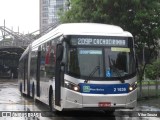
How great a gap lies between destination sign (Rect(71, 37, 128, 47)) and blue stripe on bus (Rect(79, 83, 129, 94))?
135cm

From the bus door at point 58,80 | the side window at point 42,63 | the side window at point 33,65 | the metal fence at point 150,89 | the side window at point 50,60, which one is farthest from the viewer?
the metal fence at point 150,89

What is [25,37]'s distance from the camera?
80812mm

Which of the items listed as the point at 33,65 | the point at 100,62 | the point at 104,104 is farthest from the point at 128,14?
the point at 104,104

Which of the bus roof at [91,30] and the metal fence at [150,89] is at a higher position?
the bus roof at [91,30]

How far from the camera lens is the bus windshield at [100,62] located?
1338 cm

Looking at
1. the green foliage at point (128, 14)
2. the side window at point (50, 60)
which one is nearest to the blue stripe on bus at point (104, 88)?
the side window at point (50, 60)

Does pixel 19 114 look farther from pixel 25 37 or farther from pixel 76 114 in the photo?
pixel 25 37

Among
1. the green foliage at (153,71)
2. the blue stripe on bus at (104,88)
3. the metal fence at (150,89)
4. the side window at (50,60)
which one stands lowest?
the green foliage at (153,71)

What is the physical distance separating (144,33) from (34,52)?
5.91m

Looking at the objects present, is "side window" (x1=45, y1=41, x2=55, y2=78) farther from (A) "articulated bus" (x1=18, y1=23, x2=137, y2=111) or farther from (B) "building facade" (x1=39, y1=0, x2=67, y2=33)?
(B) "building facade" (x1=39, y1=0, x2=67, y2=33)

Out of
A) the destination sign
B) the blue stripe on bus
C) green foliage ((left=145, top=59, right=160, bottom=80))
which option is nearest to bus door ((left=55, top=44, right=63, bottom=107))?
the destination sign

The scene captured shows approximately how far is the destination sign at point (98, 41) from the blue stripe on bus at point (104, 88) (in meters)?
1.35

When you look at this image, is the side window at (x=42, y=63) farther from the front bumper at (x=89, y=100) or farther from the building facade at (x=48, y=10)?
the building facade at (x=48, y=10)

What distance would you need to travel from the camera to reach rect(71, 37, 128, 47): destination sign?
13758 millimetres
